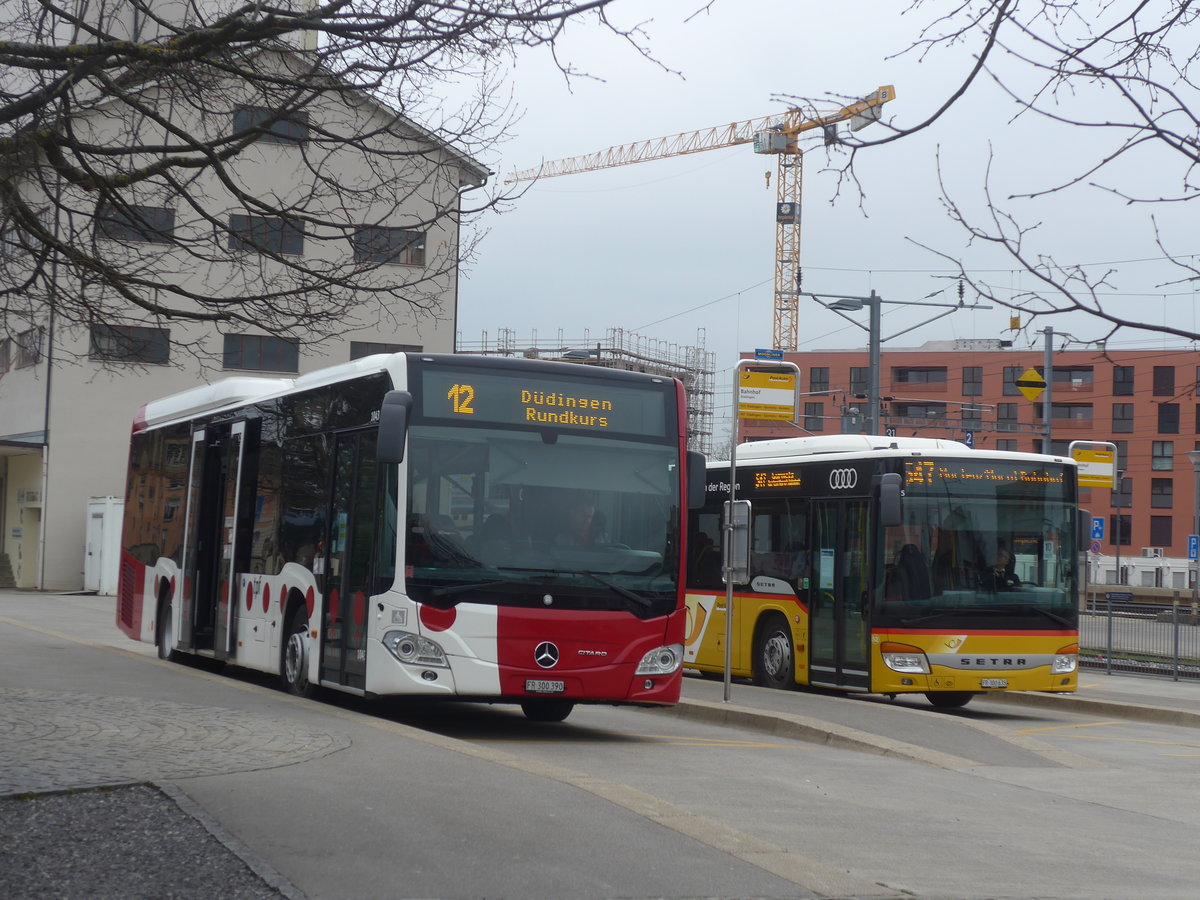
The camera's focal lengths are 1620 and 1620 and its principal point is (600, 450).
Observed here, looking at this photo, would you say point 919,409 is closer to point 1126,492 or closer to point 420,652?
point 1126,492

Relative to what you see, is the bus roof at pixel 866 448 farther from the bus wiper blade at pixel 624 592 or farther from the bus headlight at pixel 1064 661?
the bus wiper blade at pixel 624 592

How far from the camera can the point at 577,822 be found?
8.08 metres

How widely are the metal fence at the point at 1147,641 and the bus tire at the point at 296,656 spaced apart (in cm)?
1553

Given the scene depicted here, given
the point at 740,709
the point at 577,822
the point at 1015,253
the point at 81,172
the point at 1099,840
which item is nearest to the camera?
the point at 1015,253

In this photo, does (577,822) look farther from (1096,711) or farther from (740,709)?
(1096,711)

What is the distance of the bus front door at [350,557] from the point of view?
13.3 metres

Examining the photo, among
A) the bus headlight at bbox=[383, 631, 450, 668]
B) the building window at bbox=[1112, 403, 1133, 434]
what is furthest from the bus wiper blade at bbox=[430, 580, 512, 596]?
the building window at bbox=[1112, 403, 1133, 434]

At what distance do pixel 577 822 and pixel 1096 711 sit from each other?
13.4 metres

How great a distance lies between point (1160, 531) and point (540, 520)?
88722 millimetres

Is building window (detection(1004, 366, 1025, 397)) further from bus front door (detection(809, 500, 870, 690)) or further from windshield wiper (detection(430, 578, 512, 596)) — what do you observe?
windshield wiper (detection(430, 578, 512, 596))

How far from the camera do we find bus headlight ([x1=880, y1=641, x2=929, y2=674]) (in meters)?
17.8

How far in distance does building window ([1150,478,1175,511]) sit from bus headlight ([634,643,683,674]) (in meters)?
87.0

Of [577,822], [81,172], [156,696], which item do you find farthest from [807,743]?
[81,172]

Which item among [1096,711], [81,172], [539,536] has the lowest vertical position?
[1096,711]
